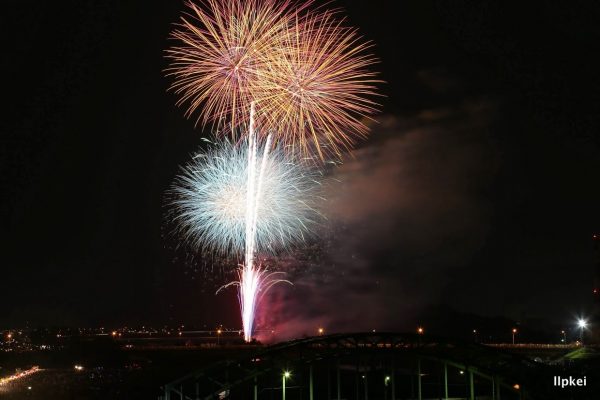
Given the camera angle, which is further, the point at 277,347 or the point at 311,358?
the point at 311,358

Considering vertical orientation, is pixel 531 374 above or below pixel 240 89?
below

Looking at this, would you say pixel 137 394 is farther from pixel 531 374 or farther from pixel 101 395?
pixel 531 374

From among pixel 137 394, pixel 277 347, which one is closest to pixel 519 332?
pixel 137 394

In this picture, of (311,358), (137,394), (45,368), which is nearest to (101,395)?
(137,394)

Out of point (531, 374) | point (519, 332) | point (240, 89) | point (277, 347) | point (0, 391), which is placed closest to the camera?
point (277, 347)

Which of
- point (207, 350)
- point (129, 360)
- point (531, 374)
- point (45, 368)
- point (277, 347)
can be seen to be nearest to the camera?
point (277, 347)

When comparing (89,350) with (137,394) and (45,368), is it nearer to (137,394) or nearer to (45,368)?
(45,368)

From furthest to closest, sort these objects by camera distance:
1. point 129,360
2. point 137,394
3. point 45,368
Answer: point 45,368, point 129,360, point 137,394

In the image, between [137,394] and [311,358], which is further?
[137,394]

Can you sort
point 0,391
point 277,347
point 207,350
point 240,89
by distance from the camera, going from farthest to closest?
1. point 207,350
2. point 0,391
3. point 240,89
4. point 277,347
